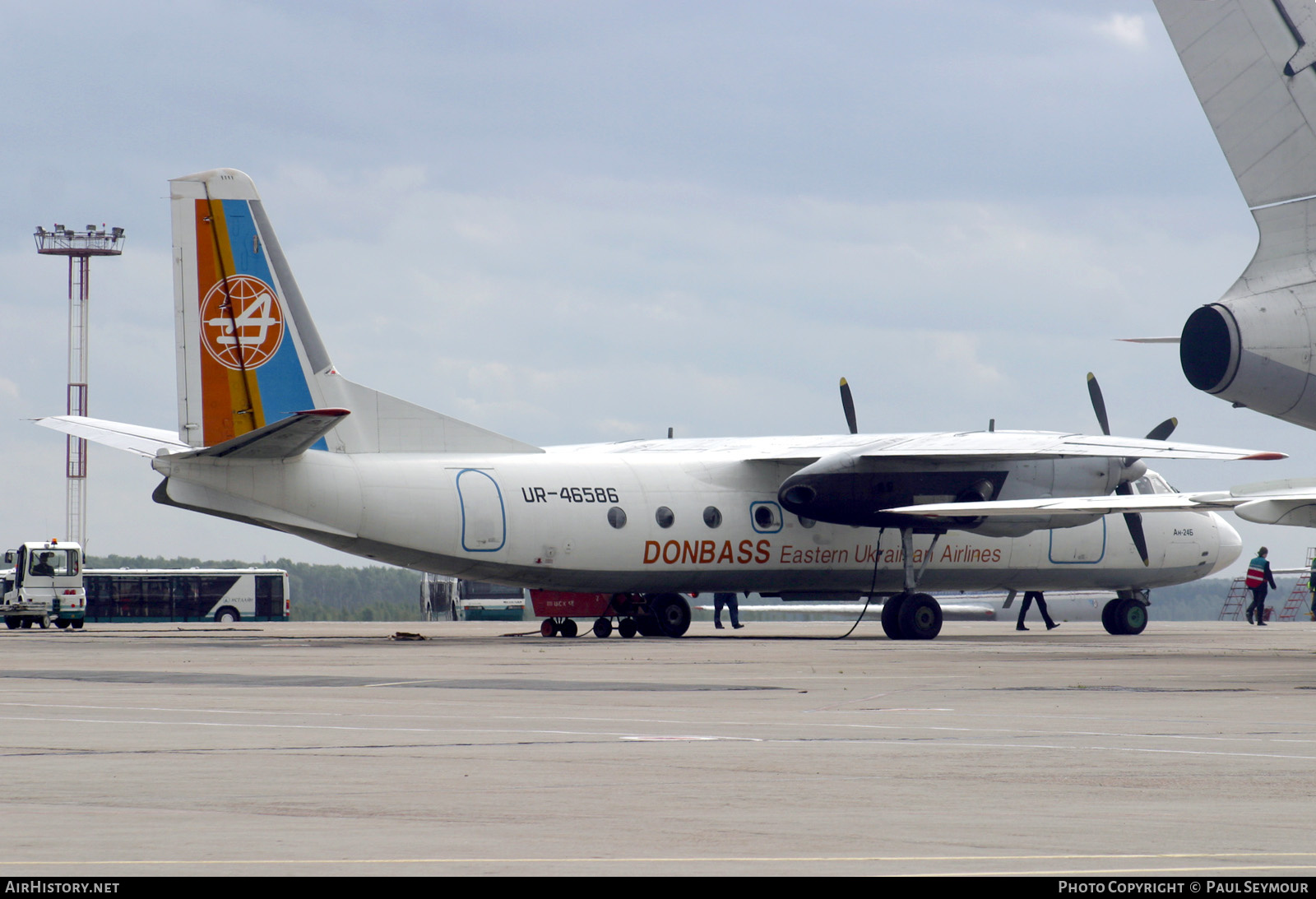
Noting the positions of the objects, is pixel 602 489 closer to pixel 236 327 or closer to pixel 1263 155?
pixel 236 327

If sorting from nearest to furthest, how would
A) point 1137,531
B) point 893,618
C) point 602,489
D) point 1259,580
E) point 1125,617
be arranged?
1. point 602,489
2. point 893,618
3. point 1137,531
4. point 1125,617
5. point 1259,580

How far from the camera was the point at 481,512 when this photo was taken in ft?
96.6

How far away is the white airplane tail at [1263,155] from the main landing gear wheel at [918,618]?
20028 mm

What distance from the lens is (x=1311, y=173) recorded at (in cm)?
1270

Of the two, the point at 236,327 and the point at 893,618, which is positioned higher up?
the point at 236,327

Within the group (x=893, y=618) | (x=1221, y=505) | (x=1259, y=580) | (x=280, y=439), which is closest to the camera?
(x=1221, y=505)

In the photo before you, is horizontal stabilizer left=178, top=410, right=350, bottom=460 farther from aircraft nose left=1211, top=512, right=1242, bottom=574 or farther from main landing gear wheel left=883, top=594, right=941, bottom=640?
aircraft nose left=1211, top=512, right=1242, bottom=574

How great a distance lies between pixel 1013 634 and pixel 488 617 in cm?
3243

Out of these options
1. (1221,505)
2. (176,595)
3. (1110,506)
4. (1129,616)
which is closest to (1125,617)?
(1129,616)

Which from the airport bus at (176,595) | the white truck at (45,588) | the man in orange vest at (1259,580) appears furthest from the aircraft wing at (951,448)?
the airport bus at (176,595)

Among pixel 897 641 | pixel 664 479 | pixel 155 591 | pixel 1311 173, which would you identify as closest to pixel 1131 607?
pixel 897 641

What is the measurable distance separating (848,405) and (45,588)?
30.1 metres

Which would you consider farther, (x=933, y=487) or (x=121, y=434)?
(x=933, y=487)

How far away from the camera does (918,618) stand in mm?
32531
